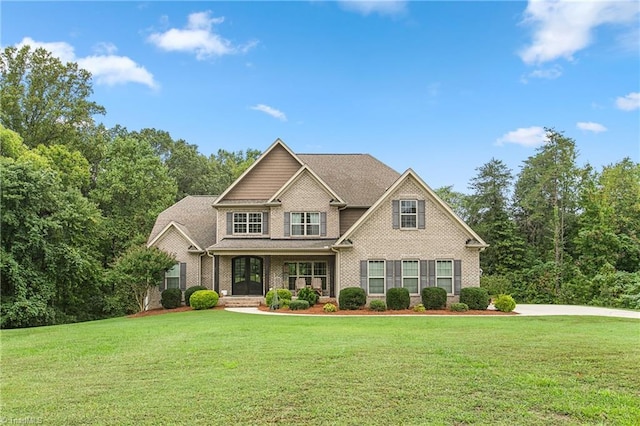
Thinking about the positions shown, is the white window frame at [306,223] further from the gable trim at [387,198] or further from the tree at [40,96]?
the tree at [40,96]

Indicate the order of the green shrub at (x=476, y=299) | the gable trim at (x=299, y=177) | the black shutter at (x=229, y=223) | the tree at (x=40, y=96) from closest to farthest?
the green shrub at (x=476, y=299) → the gable trim at (x=299, y=177) → the black shutter at (x=229, y=223) → the tree at (x=40, y=96)

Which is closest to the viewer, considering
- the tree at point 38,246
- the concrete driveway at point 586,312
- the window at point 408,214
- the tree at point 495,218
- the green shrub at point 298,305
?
the concrete driveway at point 586,312

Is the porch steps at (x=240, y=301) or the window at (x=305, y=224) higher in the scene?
the window at (x=305, y=224)

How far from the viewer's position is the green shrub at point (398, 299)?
69.1ft

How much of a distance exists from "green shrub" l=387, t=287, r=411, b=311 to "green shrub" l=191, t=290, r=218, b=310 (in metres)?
8.47

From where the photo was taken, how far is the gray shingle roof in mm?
26797

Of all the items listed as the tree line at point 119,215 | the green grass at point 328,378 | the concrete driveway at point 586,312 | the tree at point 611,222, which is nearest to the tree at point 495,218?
the tree line at point 119,215

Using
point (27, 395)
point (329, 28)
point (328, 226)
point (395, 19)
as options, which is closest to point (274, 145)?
point (328, 226)

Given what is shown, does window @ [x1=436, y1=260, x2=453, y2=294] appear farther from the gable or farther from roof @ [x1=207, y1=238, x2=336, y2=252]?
the gable

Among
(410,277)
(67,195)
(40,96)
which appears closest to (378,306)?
(410,277)

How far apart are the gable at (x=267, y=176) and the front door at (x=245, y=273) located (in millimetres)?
3423

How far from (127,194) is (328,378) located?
32.1 m

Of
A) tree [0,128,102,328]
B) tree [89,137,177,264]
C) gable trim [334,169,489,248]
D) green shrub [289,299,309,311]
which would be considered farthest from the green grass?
tree [89,137,177,264]

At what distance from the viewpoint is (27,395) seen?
7.20 meters
